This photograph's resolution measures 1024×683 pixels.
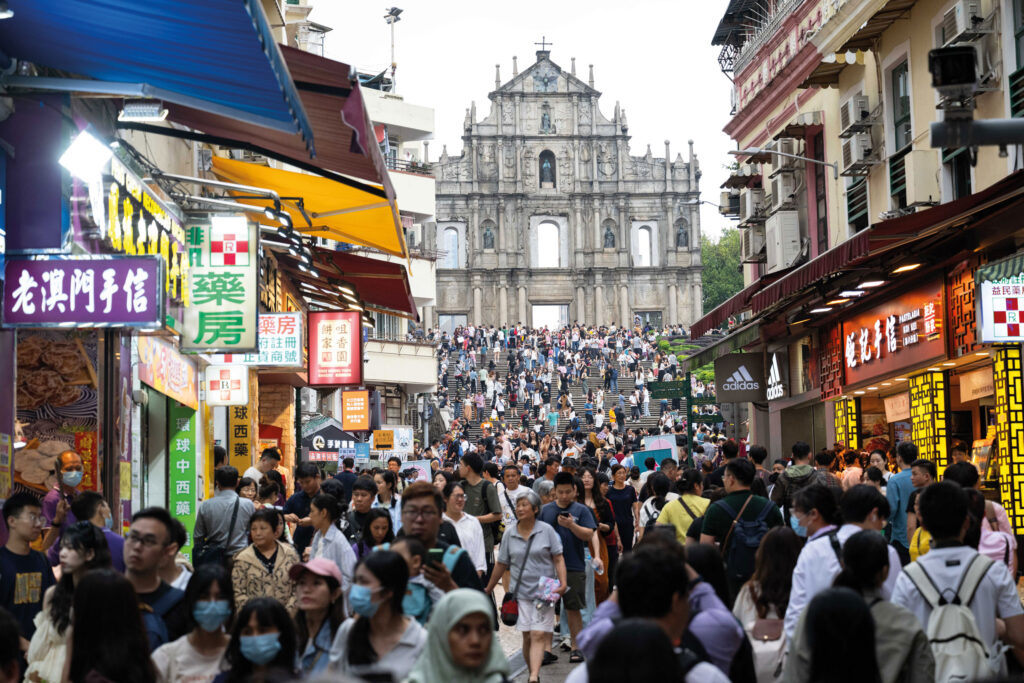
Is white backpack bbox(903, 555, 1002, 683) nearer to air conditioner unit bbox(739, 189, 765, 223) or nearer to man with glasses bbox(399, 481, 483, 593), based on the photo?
man with glasses bbox(399, 481, 483, 593)

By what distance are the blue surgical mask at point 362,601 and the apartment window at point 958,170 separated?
45.1 ft

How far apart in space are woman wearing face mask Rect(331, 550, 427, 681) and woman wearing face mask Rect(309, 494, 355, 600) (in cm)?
325

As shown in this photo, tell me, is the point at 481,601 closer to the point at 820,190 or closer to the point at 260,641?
the point at 260,641

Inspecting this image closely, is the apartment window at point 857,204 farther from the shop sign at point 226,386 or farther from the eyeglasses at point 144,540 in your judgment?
the eyeglasses at point 144,540

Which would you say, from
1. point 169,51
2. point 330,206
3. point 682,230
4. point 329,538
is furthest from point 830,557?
point 682,230

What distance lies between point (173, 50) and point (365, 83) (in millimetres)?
42615

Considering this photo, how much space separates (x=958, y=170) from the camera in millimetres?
17906

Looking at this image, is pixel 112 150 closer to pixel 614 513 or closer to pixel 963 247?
pixel 614 513

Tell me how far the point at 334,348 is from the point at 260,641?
16123mm

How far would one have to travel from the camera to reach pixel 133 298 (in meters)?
9.38

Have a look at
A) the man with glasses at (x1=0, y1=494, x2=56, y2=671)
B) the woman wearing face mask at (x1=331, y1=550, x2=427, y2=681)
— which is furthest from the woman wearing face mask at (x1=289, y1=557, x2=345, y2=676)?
the man with glasses at (x1=0, y1=494, x2=56, y2=671)

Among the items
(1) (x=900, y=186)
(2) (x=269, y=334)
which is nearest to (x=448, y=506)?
(2) (x=269, y=334)

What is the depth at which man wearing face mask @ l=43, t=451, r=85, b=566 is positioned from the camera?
936 centimetres

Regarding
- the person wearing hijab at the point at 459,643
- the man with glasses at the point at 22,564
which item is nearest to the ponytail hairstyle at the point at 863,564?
the person wearing hijab at the point at 459,643
